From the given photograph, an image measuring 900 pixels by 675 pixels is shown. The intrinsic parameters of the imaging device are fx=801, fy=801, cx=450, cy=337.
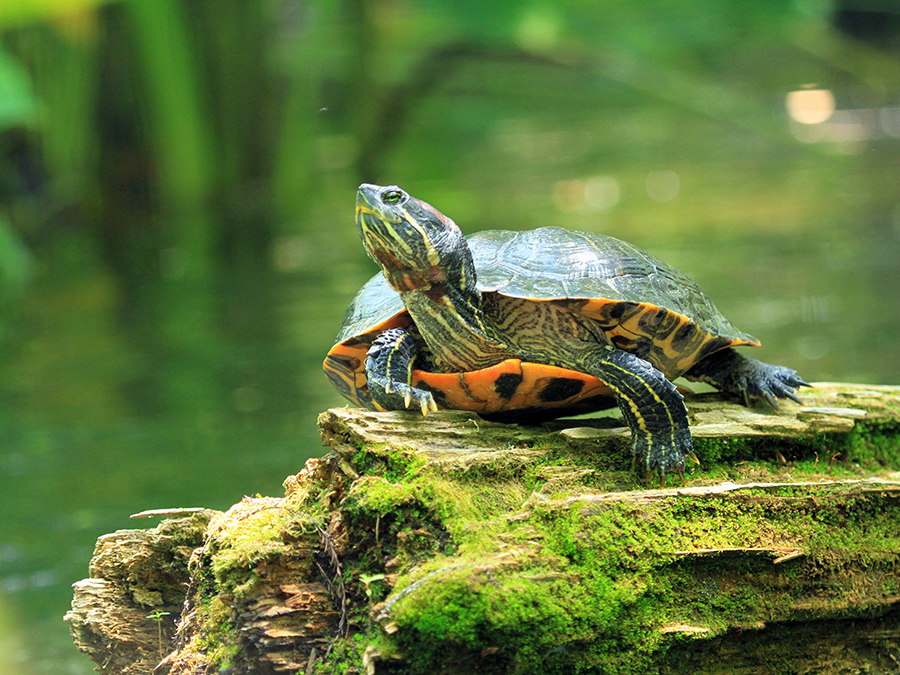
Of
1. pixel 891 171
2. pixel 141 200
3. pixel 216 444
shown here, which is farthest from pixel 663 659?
pixel 891 171

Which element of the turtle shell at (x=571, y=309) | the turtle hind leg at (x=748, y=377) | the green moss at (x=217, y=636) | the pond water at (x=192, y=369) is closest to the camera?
the green moss at (x=217, y=636)

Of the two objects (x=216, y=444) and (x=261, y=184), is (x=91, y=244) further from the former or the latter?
(x=216, y=444)

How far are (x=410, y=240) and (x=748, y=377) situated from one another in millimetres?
1150

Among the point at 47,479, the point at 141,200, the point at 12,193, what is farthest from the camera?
the point at 141,200

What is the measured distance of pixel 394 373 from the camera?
2098mm

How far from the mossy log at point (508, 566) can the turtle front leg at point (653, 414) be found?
0.26ft

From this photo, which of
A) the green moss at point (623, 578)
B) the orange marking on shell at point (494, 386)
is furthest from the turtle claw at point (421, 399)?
the green moss at point (623, 578)

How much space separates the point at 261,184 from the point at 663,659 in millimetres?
10052

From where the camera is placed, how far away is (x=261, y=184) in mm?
10891

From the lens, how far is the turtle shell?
2.07m

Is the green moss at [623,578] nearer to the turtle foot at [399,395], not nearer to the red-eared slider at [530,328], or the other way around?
the red-eared slider at [530,328]

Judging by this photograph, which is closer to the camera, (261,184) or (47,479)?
(47,479)

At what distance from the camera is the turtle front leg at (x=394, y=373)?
2031 mm

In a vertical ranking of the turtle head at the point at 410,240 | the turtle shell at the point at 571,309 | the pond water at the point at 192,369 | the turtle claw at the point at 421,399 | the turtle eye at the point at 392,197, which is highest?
the turtle eye at the point at 392,197
